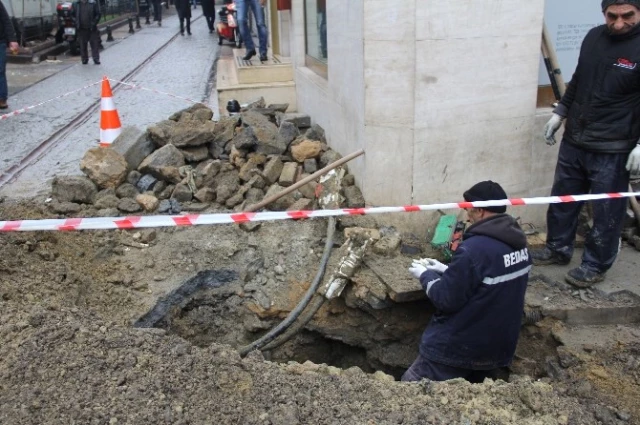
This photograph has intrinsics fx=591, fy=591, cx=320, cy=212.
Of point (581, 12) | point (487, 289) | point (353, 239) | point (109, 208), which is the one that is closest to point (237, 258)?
point (353, 239)

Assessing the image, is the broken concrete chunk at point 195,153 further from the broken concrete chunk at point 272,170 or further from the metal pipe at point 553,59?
the metal pipe at point 553,59

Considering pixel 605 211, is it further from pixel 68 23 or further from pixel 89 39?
pixel 68 23

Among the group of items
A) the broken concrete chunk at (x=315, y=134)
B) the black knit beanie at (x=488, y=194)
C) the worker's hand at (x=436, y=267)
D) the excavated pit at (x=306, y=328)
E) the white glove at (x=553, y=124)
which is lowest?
the excavated pit at (x=306, y=328)

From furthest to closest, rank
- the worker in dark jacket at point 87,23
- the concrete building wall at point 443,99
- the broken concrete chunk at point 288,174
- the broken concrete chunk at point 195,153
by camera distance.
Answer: the worker in dark jacket at point 87,23 < the broken concrete chunk at point 195,153 < the broken concrete chunk at point 288,174 < the concrete building wall at point 443,99

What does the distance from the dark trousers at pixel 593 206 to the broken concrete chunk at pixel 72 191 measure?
4.30m

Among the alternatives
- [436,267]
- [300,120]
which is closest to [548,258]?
[436,267]

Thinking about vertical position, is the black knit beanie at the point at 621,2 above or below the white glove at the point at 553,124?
above

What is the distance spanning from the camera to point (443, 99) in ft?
16.6

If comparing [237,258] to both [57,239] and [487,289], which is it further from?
[487,289]

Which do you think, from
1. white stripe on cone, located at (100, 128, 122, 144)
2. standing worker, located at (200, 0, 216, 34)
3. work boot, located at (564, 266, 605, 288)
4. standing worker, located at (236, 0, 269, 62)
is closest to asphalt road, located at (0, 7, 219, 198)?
white stripe on cone, located at (100, 128, 122, 144)

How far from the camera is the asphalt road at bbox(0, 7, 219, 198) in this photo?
23.4 ft

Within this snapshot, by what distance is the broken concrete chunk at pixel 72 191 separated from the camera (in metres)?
5.77

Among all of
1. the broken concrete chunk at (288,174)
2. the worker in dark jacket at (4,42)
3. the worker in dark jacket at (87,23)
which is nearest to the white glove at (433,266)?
the broken concrete chunk at (288,174)

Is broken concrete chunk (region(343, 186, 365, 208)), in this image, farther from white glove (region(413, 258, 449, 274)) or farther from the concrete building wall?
white glove (region(413, 258, 449, 274))
